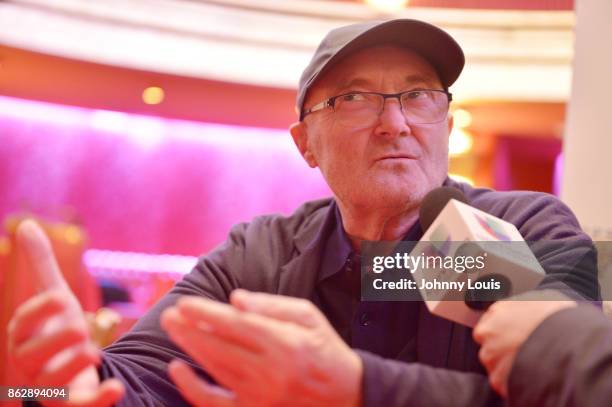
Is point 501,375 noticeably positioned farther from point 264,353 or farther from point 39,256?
point 39,256

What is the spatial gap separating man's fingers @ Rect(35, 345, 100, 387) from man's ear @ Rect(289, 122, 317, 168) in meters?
1.02

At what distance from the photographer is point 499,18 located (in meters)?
5.15

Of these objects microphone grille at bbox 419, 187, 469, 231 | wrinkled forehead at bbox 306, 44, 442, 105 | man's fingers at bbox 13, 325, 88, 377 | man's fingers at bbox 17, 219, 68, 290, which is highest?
wrinkled forehead at bbox 306, 44, 442, 105

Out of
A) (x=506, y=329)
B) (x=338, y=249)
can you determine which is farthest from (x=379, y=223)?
(x=506, y=329)

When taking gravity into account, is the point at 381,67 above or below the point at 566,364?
above

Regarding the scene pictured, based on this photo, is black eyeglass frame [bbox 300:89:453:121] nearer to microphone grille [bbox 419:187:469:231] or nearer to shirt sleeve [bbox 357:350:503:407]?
microphone grille [bbox 419:187:469:231]

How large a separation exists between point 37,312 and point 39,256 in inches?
3.5

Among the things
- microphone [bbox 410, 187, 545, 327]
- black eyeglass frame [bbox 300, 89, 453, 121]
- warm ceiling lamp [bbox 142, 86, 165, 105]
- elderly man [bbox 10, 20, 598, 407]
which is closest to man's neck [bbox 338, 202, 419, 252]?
elderly man [bbox 10, 20, 598, 407]

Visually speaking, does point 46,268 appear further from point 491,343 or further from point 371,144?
point 371,144

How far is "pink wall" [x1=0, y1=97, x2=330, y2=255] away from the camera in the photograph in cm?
604

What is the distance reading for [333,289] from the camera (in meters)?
1.46

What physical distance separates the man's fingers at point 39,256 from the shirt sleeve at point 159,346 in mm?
285

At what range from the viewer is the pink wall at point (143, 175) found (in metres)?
6.04

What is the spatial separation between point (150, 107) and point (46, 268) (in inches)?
210
